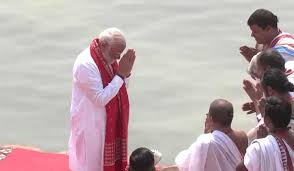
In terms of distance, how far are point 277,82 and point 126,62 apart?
1230 mm

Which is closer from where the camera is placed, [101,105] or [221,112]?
[221,112]

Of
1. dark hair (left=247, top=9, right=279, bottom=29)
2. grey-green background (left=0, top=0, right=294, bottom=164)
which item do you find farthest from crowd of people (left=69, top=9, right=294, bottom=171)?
grey-green background (left=0, top=0, right=294, bottom=164)

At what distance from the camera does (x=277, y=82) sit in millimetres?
4898

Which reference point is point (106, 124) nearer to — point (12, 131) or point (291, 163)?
point (291, 163)

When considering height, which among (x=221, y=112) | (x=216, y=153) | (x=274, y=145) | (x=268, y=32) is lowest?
(x=216, y=153)

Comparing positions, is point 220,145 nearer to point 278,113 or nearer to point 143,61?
point 278,113

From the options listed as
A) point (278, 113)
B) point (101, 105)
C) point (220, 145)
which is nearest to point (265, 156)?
point (278, 113)

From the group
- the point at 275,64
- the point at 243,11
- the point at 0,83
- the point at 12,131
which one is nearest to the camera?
the point at 275,64

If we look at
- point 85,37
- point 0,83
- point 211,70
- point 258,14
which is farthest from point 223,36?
point 258,14

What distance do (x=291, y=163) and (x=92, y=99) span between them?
1.79 metres

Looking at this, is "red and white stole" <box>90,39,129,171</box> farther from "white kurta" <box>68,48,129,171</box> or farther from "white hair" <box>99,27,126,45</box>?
"white hair" <box>99,27,126,45</box>

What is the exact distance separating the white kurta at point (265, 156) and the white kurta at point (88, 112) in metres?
1.52

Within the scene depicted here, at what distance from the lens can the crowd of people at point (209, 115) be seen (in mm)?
4461

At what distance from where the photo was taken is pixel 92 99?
568cm
